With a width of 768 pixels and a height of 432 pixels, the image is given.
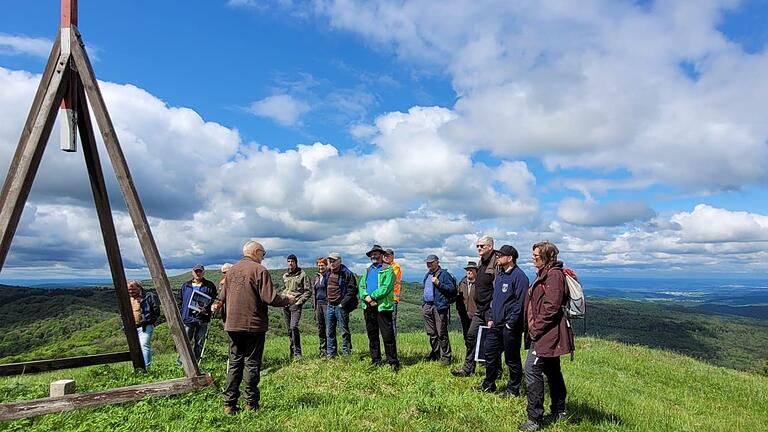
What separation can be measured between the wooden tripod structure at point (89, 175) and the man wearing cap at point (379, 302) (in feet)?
13.8

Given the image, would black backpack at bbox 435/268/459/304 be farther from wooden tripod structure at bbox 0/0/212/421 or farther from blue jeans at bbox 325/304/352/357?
wooden tripod structure at bbox 0/0/212/421

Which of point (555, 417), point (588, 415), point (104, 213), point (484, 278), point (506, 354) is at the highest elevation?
point (104, 213)

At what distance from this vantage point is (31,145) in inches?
249

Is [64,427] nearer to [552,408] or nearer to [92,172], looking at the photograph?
[92,172]

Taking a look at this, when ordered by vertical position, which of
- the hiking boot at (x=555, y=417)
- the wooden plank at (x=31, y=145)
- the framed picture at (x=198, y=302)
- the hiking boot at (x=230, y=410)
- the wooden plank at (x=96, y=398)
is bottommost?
the hiking boot at (x=555, y=417)

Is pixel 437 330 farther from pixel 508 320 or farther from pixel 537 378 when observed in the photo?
pixel 537 378

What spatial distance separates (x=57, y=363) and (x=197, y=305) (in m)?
3.14

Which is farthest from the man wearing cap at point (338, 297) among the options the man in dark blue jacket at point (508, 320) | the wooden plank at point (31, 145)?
the wooden plank at point (31, 145)

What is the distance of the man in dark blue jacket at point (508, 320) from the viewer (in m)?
7.83

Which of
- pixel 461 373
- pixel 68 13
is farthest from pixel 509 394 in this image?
pixel 68 13

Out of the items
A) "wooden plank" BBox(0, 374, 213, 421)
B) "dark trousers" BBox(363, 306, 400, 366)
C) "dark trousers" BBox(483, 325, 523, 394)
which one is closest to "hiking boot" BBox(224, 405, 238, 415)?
"wooden plank" BBox(0, 374, 213, 421)

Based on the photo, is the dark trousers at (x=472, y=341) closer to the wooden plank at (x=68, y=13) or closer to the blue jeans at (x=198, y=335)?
the blue jeans at (x=198, y=335)

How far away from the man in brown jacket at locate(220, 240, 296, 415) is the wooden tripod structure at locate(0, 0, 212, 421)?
49 centimetres

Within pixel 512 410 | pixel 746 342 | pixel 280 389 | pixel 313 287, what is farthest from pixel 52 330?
pixel 746 342
